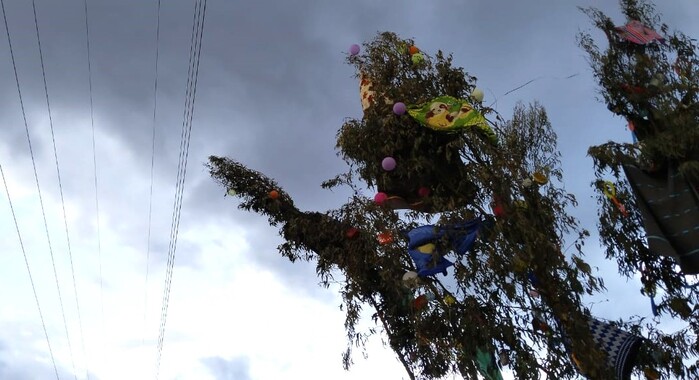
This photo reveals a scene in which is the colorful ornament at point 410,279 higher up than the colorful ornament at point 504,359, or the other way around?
the colorful ornament at point 410,279

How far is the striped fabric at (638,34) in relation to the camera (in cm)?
945

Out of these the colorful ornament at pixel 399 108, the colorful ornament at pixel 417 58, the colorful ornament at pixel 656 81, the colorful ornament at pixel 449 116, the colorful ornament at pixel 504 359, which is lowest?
the colorful ornament at pixel 504 359

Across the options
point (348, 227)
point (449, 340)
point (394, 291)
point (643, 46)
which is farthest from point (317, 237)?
point (643, 46)

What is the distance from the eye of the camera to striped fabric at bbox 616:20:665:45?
9445 mm

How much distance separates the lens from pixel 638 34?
9508 mm

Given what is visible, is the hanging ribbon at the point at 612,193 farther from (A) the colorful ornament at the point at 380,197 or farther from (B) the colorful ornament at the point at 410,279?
(A) the colorful ornament at the point at 380,197

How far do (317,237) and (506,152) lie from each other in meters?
3.48

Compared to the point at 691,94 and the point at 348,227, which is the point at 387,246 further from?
the point at 691,94

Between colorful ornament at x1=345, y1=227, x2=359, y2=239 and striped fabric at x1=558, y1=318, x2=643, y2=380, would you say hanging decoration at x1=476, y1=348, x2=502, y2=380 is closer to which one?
striped fabric at x1=558, y1=318, x2=643, y2=380

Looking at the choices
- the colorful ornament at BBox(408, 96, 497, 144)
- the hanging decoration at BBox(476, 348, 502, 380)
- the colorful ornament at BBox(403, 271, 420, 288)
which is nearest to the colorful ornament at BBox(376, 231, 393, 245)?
the colorful ornament at BBox(403, 271, 420, 288)

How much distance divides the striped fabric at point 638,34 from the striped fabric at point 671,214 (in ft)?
6.23

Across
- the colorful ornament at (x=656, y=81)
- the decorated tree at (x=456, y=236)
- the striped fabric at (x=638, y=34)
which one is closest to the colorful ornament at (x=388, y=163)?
the decorated tree at (x=456, y=236)

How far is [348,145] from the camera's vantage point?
984 centimetres

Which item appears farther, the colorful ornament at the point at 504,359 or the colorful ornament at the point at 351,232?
the colorful ornament at the point at 351,232
